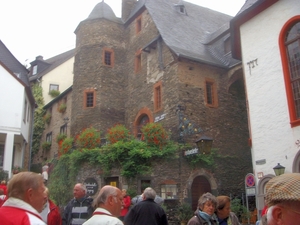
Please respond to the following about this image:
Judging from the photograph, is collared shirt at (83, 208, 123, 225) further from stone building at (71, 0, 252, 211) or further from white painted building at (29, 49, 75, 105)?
white painted building at (29, 49, 75, 105)

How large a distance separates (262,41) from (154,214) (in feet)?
29.5

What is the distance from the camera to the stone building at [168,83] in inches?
691

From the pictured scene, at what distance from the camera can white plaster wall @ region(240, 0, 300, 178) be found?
1125 cm

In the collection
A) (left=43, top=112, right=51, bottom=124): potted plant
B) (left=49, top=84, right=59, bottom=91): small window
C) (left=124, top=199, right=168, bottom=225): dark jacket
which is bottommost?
(left=124, top=199, right=168, bottom=225): dark jacket

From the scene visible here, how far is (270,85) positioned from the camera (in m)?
12.0

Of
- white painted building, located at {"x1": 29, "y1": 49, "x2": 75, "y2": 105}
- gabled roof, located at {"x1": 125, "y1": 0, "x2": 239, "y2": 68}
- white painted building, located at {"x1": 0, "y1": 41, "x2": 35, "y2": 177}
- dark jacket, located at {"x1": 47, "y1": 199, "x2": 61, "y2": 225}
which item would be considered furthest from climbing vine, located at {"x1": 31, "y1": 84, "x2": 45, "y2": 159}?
dark jacket, located at {"x1": 47, "y1": 199, "x2": 61, "y2": 225}

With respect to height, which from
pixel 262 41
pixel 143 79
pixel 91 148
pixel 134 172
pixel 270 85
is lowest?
pixel 134 172

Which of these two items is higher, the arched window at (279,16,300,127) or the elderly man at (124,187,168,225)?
the arched window at (279,16,300,127)

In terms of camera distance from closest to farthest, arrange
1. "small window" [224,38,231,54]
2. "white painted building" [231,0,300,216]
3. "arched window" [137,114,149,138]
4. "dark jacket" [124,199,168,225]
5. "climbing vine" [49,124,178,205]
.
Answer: "dark jacket" [124,199,168,225], "white painted building" [231,0,300,216], "climbing vine" [49,124,178,205], "small window" [224,38,231,54], "arched window" [137,114,149,138]

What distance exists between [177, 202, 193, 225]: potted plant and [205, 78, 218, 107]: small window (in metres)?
6.84

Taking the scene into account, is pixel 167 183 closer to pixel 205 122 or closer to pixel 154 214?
pixel 205 122

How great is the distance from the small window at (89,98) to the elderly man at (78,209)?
17583 millimetres

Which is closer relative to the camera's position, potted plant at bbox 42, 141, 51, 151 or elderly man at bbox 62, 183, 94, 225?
elderly man at bbox 62, 183, 94, 225

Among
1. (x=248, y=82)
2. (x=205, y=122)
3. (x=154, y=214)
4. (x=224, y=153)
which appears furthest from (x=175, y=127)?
(x=154, y=214)
